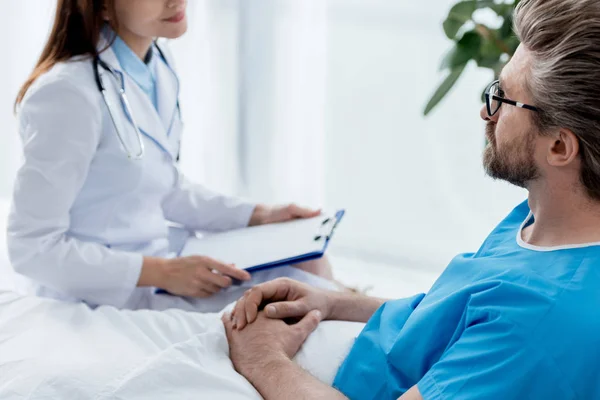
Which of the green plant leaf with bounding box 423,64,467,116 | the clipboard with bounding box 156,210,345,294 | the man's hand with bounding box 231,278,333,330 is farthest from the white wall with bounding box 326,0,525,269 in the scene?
the man's hand with bounding box 231,278,333,330

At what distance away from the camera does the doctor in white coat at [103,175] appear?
1562mm

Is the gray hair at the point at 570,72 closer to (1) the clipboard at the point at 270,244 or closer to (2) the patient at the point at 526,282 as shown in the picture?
(2) the patient at the point at 526,282

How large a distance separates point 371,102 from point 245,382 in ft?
8.36

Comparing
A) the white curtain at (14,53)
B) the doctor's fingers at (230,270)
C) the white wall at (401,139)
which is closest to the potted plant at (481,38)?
the doctor's fingers at (230,270)

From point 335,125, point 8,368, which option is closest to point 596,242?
point 8,368

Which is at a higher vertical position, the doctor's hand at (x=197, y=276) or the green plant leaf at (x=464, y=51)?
the green plant leaf at (x=464, y=51)

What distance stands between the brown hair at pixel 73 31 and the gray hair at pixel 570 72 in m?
0.90

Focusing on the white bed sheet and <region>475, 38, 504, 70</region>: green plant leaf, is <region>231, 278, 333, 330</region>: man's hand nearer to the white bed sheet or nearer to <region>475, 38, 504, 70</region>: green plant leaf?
the white bed sheet

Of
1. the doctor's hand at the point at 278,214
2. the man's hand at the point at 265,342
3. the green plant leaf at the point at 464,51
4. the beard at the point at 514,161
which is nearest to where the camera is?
the beard at the point at 514,161

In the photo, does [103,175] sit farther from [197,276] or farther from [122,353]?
[122,353]

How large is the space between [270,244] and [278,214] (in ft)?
0.59

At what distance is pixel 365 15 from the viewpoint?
3314 millimetres

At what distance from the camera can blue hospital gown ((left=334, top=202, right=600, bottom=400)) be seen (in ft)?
3.13

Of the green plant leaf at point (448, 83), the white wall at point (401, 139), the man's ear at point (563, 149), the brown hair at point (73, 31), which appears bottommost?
the white wall at point (401, 139)
